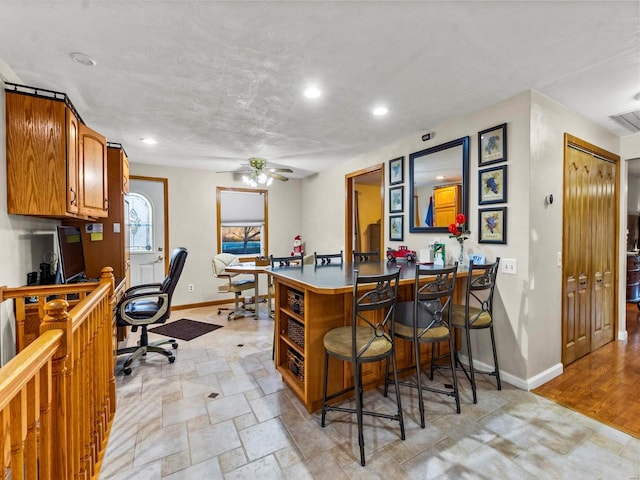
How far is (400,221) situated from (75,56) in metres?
3.29

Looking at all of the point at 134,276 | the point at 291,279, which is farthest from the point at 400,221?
the point at 134,276

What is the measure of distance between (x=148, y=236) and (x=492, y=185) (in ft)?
16.2

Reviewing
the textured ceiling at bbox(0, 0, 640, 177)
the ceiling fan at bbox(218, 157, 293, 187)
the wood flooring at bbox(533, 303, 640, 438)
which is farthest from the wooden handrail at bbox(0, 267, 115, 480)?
the wood flooring at bbox(533, 303, 640, 438)

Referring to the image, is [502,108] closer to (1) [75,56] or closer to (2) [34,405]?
(1) [75,56]

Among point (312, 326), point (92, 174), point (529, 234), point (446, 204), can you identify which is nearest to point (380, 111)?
point (446, 204)

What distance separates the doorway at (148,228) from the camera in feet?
16.1

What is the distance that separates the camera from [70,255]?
8.32 ft

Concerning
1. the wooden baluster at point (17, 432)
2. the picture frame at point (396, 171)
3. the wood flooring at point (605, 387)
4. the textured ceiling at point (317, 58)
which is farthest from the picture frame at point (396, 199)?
the wooden baluster at point (17, 432)

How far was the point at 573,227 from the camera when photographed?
9.62ft

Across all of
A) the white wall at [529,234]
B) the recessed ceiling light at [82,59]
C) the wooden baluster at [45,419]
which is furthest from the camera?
the white wall at [529,234]

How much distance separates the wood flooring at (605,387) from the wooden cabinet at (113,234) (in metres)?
4.18

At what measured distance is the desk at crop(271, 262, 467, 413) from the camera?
2.17m

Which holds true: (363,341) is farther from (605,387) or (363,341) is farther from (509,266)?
(605,387)

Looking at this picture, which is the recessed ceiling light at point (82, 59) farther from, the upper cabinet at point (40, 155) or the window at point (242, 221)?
the window at point (242, 221)
